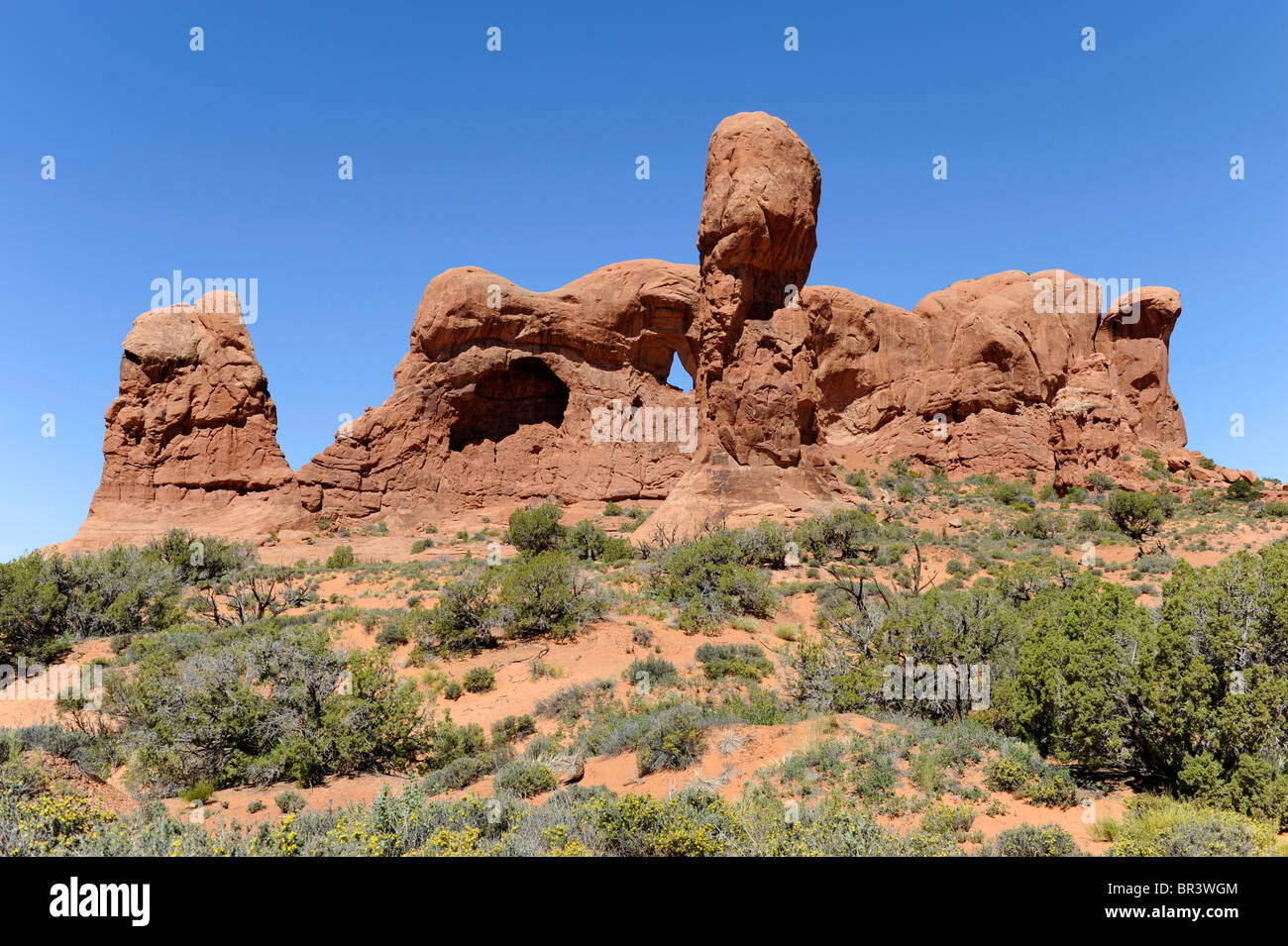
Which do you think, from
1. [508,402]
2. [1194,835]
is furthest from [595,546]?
[1194,835]

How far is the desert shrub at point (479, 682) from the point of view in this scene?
12.1 metres

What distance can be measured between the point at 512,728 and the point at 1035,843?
6618 millimetres

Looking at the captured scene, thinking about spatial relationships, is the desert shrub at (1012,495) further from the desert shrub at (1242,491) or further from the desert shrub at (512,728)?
the desert shrub at (512,728)

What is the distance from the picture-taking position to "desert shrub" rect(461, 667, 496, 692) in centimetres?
1212

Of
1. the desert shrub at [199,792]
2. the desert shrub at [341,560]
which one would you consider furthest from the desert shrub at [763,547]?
the desert shrub at [199,792]

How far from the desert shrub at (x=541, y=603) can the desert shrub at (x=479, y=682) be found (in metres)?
2.02

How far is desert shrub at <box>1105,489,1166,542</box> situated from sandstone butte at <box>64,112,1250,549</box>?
12.8 ft

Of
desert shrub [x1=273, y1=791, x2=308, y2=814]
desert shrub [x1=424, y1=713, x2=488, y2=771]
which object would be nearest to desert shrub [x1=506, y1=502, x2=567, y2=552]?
desert shrub [x1=424, y1=713, x2=488, y2=771]

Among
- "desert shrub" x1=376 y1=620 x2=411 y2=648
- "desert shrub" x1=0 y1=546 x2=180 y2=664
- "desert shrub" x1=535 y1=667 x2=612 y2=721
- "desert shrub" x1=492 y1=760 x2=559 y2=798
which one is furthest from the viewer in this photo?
"desert shrub" x1=0 y1=546 x2=180 y2=664

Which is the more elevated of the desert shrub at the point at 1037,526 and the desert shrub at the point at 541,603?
the desert shrub at the point at 1037,526

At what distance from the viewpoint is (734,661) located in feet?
41.5

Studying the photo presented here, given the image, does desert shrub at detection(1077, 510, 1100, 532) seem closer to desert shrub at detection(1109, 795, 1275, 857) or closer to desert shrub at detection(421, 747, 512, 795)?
desert shrub at detection(1109, 795, 1275, 857)

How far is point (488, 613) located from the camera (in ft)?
47.0
